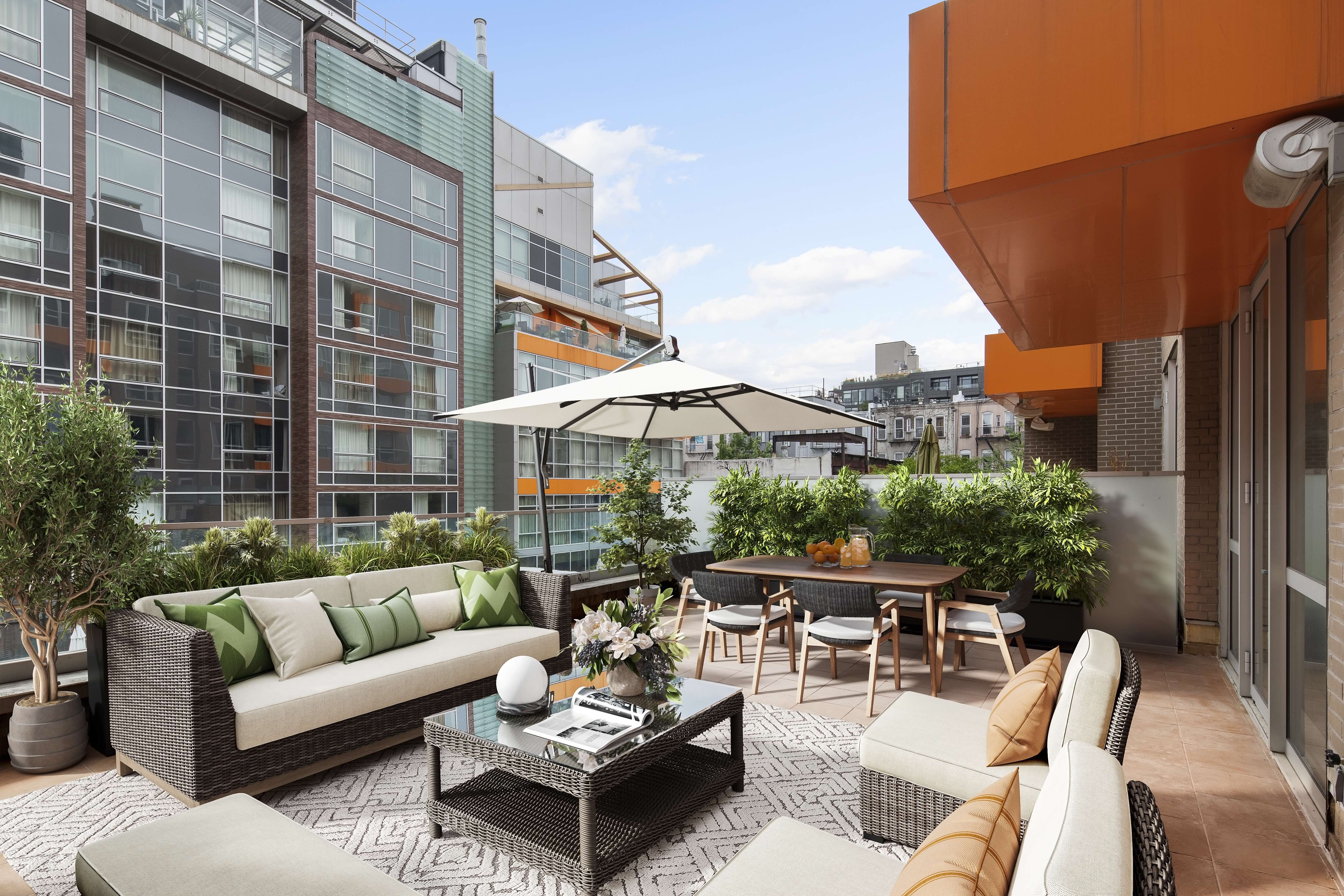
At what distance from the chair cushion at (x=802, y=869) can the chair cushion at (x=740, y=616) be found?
9.12 feet

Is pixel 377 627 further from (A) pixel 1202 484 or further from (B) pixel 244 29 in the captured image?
(B) pixel 244 29

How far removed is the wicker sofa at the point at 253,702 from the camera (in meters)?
2.88

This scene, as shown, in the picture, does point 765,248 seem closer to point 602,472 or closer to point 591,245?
point 591,245

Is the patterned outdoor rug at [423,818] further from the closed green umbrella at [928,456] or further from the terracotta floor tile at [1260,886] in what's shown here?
the closed green umbrella at [928,456]

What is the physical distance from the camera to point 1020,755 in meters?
2.36

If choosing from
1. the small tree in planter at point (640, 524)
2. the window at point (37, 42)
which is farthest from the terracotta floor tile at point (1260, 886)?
the window at point (37, 42)

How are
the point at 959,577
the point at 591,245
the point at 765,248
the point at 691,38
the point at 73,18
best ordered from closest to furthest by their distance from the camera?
the point at 959,577
the point at 691,38
the point at 73,18
the point at 591,245
the point at 765,248

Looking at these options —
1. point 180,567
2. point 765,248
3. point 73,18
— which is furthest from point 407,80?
point 180,567

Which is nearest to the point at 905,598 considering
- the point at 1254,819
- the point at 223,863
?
the point at 1254,819

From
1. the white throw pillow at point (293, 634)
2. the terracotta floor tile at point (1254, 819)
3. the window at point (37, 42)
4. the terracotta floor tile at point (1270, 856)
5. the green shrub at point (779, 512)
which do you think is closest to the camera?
the terracotta floor tile at point (1270, 856)

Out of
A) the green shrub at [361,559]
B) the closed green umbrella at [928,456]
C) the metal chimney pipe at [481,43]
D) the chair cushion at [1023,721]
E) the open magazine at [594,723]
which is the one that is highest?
the metal chimney pipe at [481,43]

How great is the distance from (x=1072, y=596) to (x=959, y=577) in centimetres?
146

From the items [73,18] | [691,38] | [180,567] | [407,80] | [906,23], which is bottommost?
[180,567]

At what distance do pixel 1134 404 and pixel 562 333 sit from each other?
14490mm
